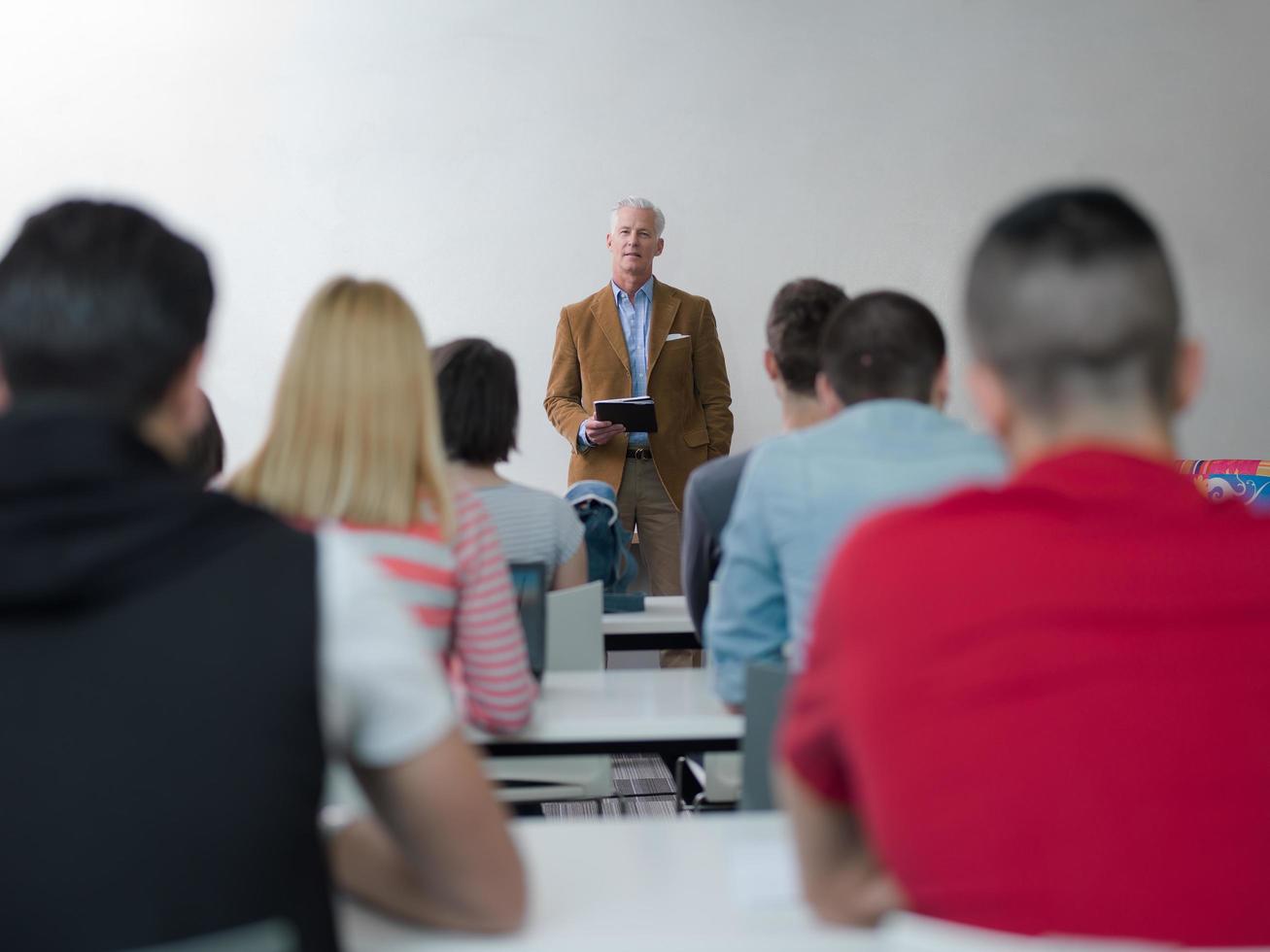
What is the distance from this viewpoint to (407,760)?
3.17 ft

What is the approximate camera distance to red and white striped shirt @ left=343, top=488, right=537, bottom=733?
179 centimetres

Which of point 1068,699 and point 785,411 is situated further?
point 785,411

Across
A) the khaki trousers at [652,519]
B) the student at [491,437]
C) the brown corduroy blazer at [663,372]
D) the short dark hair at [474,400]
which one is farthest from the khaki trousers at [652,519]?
the short dark hair at [474,400]

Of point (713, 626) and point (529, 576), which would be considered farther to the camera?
point (529, 576)

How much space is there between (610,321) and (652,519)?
2.63 feet

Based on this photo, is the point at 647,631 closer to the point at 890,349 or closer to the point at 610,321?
the point at 890,349

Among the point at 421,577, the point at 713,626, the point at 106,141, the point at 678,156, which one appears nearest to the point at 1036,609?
the point at 421,577

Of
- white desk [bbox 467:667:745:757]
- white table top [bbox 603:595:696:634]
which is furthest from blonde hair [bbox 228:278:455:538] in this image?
white table top [bbox 603:595:696:634]

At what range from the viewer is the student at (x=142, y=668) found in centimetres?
83

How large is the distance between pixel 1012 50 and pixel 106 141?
3.98m

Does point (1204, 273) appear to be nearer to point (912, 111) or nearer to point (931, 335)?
point (912, 111)

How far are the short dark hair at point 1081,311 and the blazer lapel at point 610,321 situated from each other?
13.5 ft

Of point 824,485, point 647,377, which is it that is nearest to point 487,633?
point 824,485

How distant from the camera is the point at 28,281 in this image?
92 cm
